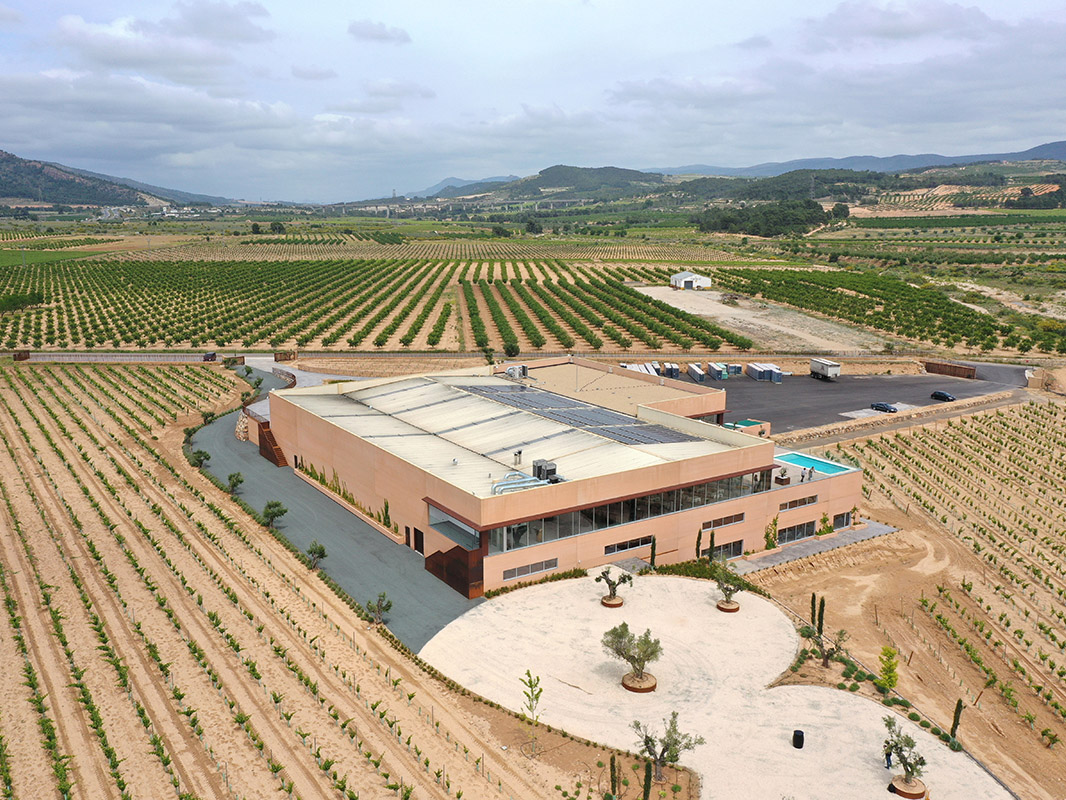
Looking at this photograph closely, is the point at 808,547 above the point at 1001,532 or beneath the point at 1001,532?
above

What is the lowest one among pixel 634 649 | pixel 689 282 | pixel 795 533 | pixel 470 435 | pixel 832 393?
pixel 795 533

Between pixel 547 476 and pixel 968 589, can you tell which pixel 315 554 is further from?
pixel 968 589

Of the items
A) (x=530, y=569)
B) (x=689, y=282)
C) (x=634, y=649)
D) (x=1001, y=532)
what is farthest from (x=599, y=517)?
(x=689, y=282)

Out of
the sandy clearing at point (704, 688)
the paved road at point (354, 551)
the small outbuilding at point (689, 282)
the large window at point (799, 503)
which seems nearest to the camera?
the sandy clearing at point (704, 688)

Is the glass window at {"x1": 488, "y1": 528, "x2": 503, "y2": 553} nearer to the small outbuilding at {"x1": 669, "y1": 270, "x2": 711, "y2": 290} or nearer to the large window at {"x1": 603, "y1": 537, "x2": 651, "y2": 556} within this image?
the large window at {"x1": 603, "y1": 537, "x2": 651, "y2": 556}

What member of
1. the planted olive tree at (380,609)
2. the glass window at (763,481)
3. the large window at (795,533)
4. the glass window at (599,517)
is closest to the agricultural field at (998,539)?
the large window at (795,533)

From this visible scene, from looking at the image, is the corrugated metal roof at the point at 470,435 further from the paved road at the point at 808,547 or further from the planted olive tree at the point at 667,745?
the planted olive tree at the point at 667,745
